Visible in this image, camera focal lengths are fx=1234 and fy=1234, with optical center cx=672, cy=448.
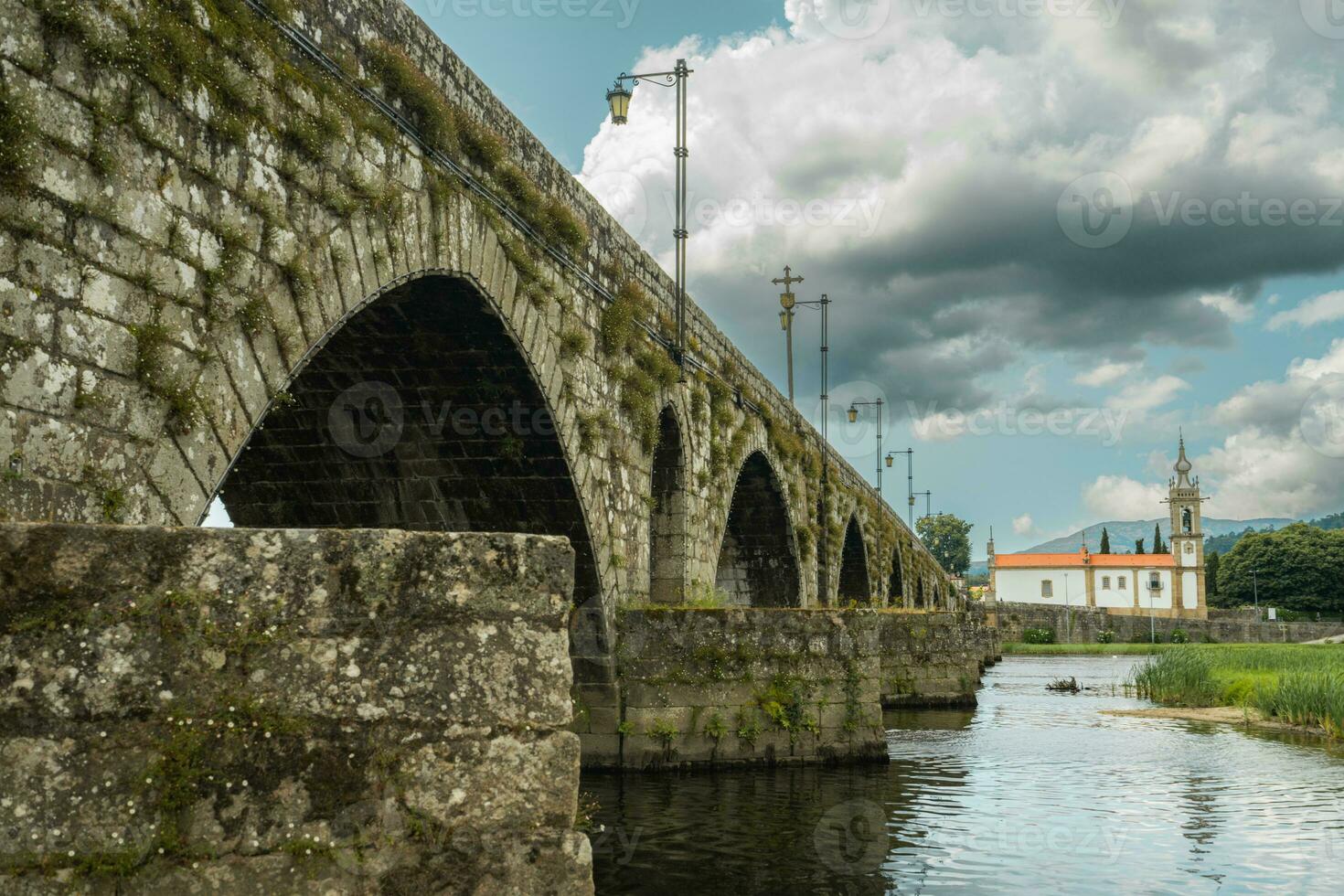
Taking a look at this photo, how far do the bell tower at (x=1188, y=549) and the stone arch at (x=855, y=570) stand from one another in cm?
7164

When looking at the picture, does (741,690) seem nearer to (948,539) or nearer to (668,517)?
(668,517)

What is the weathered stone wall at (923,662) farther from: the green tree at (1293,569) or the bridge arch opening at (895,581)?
the green tree at (1293,569)

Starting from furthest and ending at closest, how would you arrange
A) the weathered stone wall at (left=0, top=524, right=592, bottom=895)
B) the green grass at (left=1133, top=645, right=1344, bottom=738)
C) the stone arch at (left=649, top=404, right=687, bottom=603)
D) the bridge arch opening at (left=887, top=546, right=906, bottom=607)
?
the bridge arch opening at (left=887, top=546, right=906, bottom=607) < the green grass at (left=1133, top=645, right=1344, bottom=738) < the stone arch at (left=649, top=404, right=687, bottom=603) < the weathered stone wall at (left=0, top=524, right=592, bottom=895)

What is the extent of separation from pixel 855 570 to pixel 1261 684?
17095 millimetres

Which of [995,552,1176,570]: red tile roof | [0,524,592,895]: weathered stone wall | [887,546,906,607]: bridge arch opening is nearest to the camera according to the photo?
[0,524,592,895]: weathered stone wall

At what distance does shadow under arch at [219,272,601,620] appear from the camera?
1080 centimetres

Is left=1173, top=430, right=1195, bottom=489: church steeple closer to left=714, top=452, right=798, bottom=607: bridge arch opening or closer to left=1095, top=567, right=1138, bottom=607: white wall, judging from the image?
left=1095, top=567, right=1138, bottom=607: white wall

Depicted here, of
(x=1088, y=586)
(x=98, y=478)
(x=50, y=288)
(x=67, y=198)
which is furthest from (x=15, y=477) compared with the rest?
(x=1088, y=586)

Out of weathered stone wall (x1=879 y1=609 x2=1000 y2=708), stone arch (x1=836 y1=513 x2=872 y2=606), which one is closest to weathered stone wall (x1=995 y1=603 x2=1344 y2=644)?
stone arch (x1=836 y1=513 x2=872 y2=606)

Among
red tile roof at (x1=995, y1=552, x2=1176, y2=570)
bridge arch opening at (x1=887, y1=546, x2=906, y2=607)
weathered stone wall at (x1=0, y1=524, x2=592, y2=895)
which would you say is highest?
red tile roof at (x1=995, y1=552, x2=1176, y2=570)

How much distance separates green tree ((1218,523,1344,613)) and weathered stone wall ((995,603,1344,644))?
8.23 m

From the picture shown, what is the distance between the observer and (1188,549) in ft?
337

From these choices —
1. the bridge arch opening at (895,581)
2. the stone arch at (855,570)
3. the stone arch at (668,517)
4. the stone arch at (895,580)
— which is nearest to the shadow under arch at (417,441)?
the stone arch at (668,517)

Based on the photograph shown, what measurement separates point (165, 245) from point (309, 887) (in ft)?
13.6
